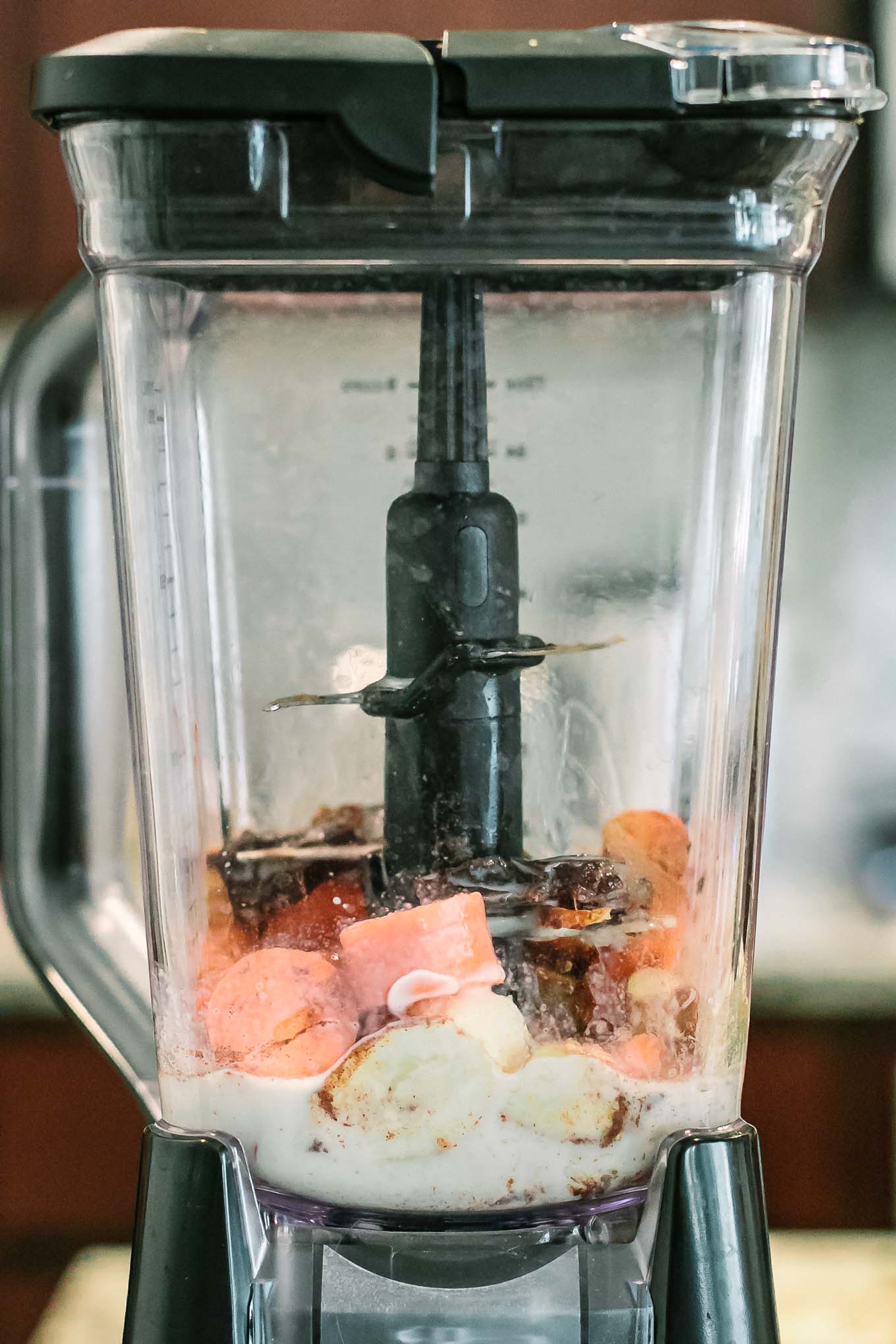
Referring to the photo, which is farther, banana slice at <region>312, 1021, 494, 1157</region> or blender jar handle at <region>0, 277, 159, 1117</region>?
blender jar handle at <region>0, 277, 159, 1117</region>

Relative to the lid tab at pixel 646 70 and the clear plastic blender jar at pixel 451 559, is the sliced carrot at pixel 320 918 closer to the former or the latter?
the clear plastic blender jar at pixel 451 559

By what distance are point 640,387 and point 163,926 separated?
8.0 inches

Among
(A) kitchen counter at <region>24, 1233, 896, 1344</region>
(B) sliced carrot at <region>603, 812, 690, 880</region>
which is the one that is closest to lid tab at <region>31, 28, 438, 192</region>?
(B) sliced carrot at <region>603, 812, 690, 880</region>

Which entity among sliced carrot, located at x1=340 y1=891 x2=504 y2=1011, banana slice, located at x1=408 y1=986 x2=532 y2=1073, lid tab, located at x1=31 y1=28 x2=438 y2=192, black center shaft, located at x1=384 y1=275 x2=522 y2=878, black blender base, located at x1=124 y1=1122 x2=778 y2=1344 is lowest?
black blender base, located at x1=124 y1=1122 x2=778 y2=1344

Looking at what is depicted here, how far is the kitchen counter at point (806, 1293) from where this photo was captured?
1.89ft

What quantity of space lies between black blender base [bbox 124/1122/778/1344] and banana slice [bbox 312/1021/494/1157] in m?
0.03

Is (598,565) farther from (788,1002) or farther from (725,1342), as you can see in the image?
(788,1002)

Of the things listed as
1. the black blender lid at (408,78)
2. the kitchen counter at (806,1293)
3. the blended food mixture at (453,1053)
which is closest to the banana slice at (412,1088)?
the blended food mixture at (453,1053)

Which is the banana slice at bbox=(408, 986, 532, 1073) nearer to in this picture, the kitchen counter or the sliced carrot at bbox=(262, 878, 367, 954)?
the sliced carrot at bbox=(262, 878, 367, 954)

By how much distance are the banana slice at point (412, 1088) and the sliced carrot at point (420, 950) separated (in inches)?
0.5

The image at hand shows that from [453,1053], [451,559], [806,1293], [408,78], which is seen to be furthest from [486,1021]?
[806,1293]

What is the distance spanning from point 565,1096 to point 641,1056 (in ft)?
0.08

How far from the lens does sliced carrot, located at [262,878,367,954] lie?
1.13 feet

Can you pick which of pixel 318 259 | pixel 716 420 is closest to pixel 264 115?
pixel 318 259
